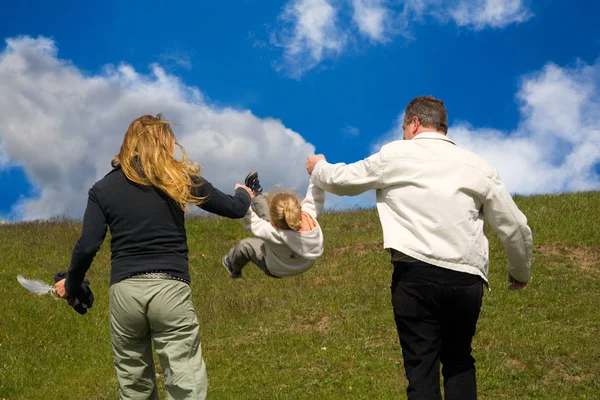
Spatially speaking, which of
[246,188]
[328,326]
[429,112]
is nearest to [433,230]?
[429,112]

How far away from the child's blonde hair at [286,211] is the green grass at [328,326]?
15.9 ft

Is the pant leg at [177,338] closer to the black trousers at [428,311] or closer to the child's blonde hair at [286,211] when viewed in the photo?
the child's blonde hair at [286,211]

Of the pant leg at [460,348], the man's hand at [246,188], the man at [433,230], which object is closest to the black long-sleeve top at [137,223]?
the man's hand at [246,188]

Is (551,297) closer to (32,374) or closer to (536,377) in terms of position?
(536,377)

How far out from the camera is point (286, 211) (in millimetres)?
5656

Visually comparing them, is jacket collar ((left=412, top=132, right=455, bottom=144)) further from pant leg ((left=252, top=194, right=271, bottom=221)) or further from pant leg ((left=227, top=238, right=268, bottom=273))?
pant leg ((left=227, top=238, right=268, bottom=273))

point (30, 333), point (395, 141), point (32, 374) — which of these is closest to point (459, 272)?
point (395, 141)

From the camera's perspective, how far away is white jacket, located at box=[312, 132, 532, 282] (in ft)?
16.5

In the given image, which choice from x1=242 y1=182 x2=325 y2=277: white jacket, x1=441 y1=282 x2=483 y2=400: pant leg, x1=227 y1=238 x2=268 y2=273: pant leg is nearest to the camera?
x1=441 y1=282 x2=483 y2=400: pant leg

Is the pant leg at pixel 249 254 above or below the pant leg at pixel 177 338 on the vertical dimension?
above

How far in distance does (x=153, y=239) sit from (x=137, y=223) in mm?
168

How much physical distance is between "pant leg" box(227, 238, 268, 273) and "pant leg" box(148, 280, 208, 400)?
94 centimetres

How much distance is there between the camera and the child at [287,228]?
5.73m

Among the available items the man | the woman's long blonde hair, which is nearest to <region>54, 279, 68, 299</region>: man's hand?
the woman's long blonde hair
